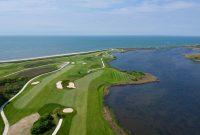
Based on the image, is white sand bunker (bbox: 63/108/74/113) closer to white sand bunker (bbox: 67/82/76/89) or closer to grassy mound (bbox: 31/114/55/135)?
grassy mound (bbox: 31/114/55/135)

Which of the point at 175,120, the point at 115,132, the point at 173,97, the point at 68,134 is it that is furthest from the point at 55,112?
the point at 173,97

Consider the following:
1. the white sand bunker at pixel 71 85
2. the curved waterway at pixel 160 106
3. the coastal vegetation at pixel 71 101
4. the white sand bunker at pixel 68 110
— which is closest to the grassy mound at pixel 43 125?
the coastal vegetation at pixel 71 101

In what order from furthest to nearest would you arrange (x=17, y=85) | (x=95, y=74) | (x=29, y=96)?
(x=95, y=74) → (x=17, y=85) → (x=29, y=96)

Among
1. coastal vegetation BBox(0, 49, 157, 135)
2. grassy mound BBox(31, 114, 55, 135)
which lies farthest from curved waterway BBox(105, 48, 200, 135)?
grassy mound BBox(31, 114, 55, 135)

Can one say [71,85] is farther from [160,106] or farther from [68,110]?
[160,106]

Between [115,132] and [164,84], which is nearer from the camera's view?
[115,132]

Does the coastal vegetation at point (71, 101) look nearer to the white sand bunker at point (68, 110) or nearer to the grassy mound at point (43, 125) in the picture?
the grassy mound at point (43, 125)

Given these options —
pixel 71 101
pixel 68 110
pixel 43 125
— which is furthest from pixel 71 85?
pixel 43 125

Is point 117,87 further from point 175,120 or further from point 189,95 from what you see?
point 175,120
